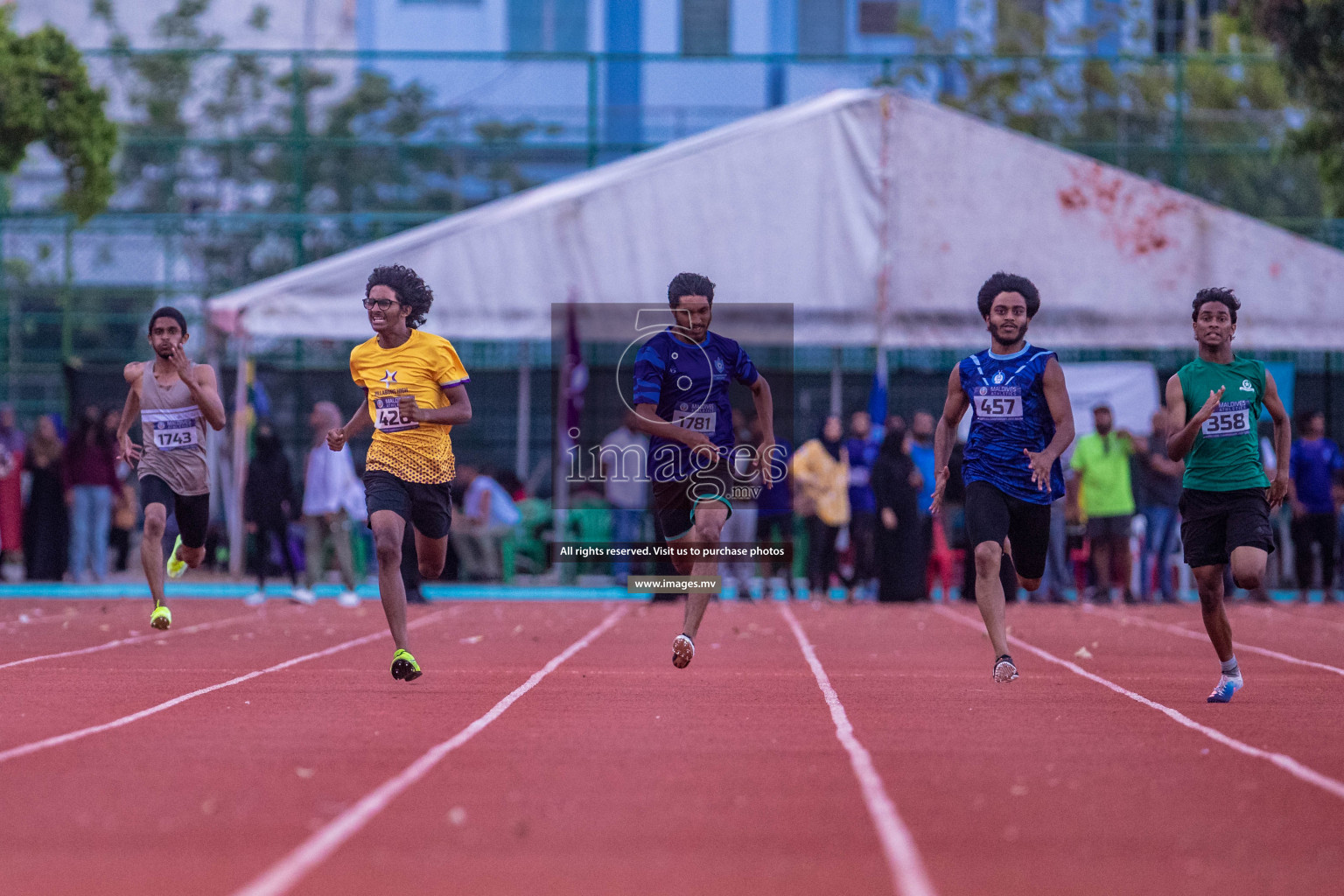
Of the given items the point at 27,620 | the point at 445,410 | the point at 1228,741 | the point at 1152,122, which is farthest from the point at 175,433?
the point at 1152,122

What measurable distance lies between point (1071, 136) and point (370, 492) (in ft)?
60.2

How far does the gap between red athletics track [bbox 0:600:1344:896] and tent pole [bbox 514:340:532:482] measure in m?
10.1

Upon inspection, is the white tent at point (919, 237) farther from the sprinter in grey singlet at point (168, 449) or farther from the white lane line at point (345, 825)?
the white lane line at point (345, 825)

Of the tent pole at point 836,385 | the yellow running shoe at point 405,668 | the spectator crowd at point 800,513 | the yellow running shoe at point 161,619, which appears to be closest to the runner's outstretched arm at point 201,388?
the yellow running shoe at point 161,619

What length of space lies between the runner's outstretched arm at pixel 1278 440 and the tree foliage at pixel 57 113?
13650 mm

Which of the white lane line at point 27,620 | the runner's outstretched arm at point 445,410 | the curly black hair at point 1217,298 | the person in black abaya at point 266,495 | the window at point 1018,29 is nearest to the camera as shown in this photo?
the curly black hair at point 1217,298

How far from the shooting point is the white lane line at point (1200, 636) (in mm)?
11695

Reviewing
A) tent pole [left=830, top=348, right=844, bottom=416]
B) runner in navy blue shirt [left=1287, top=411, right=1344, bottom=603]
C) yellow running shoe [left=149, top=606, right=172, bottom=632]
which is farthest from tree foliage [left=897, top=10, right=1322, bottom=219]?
yellow running shoe [left=149, top=606, right=172, bottom=632]

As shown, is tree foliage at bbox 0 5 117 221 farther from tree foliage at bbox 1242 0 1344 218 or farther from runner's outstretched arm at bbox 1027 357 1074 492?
runner's outstretched arm at bbox 1027 357 1074 492

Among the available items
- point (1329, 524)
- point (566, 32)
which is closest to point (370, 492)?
point (1329, 524)

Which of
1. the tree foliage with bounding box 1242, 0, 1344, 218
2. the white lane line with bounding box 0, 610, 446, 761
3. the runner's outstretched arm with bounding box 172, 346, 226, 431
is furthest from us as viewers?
the tree foliage with bounding box 1242, 0, 1344, 218

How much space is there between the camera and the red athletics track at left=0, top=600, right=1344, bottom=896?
4.80 m

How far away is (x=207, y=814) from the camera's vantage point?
5.56 m

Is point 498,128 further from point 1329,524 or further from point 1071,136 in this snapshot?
point 1329,524
